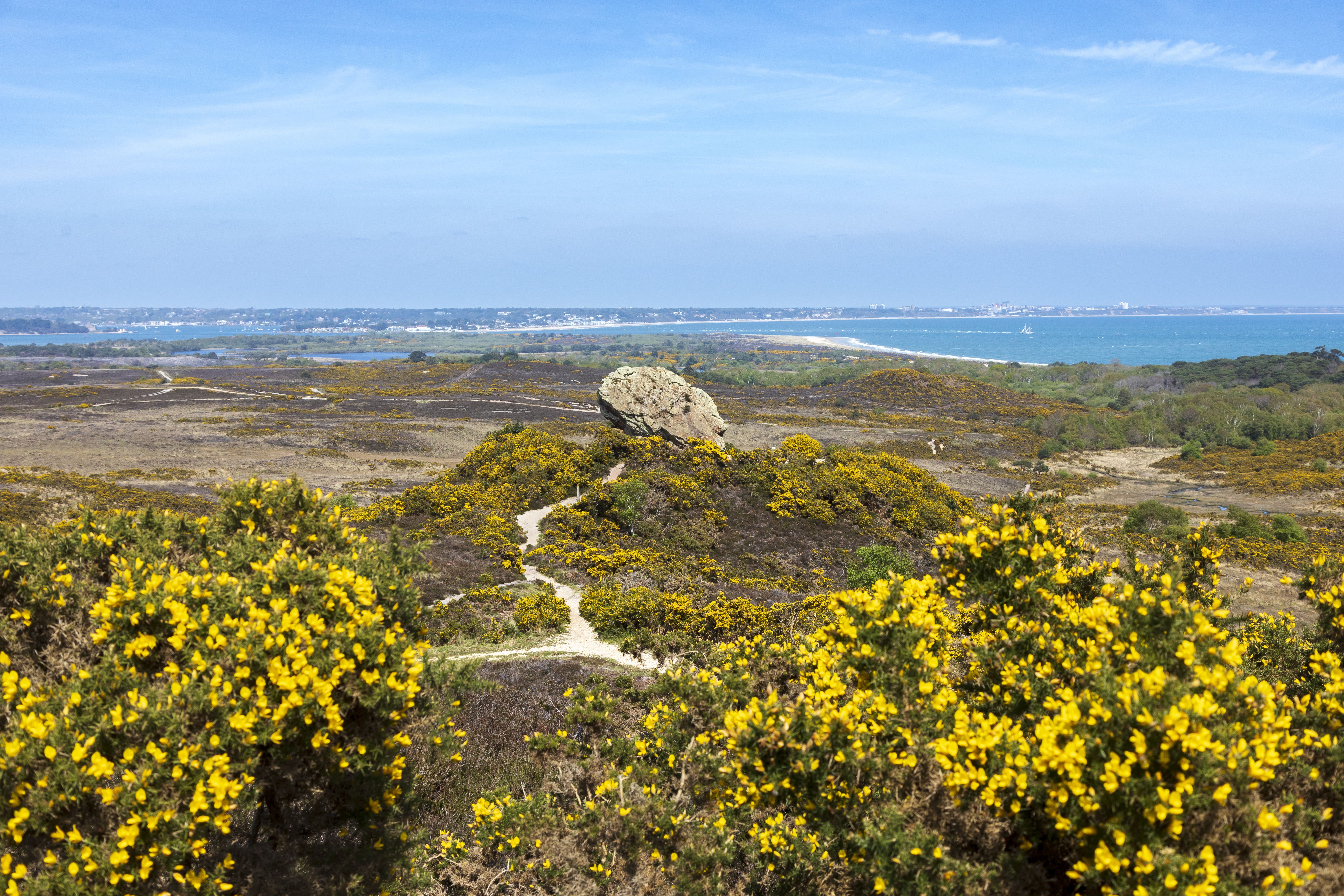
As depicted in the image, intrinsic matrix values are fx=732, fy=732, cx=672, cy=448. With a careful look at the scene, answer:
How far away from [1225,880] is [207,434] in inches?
2314

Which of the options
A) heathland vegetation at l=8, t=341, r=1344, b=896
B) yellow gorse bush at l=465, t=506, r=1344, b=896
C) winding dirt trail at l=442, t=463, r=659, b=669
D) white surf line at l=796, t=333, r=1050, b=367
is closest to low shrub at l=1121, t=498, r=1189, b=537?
heathland vegetation at l=8, t=341, r=1344, b=896

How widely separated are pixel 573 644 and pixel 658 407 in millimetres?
15836

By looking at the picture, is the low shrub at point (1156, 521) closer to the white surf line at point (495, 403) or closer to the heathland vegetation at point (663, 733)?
the heathland vegetation at point (663, 733)

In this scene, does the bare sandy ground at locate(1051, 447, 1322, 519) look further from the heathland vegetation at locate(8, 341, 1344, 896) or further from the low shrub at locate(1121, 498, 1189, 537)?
the heathland vegetation at locate(8, 341, 1344, 896)

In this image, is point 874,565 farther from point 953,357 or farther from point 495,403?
point 953,357

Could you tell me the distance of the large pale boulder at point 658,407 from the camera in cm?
3030

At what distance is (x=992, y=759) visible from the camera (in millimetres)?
4238

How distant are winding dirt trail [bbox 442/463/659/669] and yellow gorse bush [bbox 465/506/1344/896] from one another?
6804mm

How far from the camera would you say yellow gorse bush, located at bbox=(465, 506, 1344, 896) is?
3.65m

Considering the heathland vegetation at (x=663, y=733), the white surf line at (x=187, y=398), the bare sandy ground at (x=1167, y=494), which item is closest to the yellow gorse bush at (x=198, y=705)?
the heathland vegetation at (x=663, y=733)

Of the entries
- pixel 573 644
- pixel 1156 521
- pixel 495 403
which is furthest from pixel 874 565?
pixel 495 403

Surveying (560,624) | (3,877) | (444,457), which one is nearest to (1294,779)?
(3,877)

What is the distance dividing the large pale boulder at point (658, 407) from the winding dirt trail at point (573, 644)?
1053 cm

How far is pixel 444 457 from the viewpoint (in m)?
46.4
